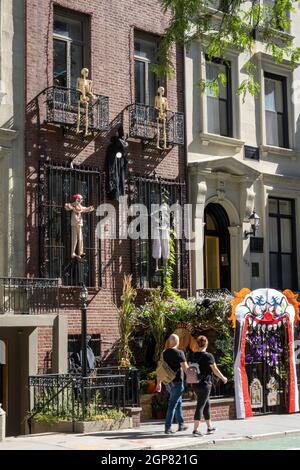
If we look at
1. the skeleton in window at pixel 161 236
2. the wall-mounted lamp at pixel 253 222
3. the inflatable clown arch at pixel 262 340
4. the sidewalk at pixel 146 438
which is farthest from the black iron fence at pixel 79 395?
the wall-mounted lamp at pixel 253 222

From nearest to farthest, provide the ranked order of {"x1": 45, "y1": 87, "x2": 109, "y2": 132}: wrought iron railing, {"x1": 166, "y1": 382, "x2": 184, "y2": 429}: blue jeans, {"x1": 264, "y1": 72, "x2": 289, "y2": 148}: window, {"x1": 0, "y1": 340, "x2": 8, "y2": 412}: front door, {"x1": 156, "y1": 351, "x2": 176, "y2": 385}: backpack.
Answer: {"x1": 166, "y1": 382, "x2": 184, "y2": 429}: blue jeans → {"x1": 156, "y1": 351, "x2": 176, "y2": 385}: backpack → {"x1": 0, "y1": 340, "x2": 8, "y2": 412}: front door → {"x1": 45, "y1": 87, "x2": 109, "y2": 132}: wrought iron railing → {"x1": 264, "y1": 72, "x2": 289, "y2": 148}: window

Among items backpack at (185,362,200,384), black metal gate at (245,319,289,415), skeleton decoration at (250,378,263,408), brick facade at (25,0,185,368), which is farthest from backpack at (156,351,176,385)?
brick facade at (25,0,185,368)

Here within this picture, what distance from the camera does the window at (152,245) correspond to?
72.3ft

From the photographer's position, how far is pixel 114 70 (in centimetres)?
2208

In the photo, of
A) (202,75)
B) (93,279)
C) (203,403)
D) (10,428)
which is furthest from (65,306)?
(202,75)

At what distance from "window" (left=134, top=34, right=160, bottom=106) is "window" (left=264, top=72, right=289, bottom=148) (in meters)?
4.51

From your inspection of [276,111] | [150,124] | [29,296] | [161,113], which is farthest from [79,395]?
[276,111]

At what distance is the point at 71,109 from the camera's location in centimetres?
2070

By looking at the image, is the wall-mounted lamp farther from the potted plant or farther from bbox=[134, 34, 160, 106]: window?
the potted plant

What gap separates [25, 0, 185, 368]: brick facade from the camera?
787 inches

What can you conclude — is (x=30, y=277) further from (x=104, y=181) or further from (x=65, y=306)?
(x=104, y=181)

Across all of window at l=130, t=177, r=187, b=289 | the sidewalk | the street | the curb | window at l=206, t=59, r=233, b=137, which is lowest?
the street

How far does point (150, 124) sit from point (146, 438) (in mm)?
9682

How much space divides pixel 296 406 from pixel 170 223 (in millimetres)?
5841
